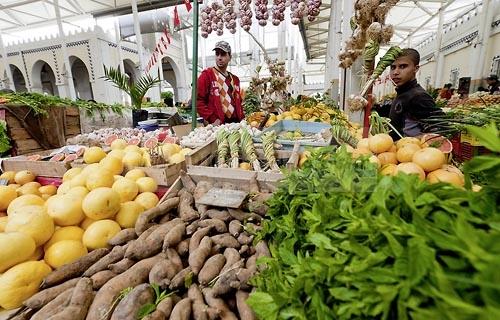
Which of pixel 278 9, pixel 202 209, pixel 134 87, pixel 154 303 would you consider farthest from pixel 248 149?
pixel 134 87

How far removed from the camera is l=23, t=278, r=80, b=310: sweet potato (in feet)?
3.81

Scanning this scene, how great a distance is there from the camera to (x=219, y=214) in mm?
1691

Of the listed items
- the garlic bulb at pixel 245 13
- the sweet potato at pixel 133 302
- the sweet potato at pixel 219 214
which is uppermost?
the garlic bulb at pixel 245 13

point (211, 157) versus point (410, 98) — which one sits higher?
point (410, 98)

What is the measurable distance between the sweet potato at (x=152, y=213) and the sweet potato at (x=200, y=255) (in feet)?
1.29

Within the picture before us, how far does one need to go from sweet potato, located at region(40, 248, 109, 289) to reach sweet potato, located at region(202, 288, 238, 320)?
65cm

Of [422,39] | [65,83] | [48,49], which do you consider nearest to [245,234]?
[65,83]

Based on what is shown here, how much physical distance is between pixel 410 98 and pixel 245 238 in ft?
7.24

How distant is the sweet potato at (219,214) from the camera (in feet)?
5.49

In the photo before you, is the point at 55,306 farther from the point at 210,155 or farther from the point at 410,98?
the point at 410,98

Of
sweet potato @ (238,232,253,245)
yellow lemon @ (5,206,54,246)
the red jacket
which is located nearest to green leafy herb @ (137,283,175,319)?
sweet potato @ (238,232,253,245)

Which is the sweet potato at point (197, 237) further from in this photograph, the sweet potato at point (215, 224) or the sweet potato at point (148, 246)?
the sweet potato at point (148, 246)

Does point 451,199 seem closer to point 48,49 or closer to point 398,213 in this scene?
point 398,213

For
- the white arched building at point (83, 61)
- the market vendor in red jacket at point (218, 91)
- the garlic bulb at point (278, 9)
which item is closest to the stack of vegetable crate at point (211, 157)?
the market vendor in red jacket at point (218, 91)
